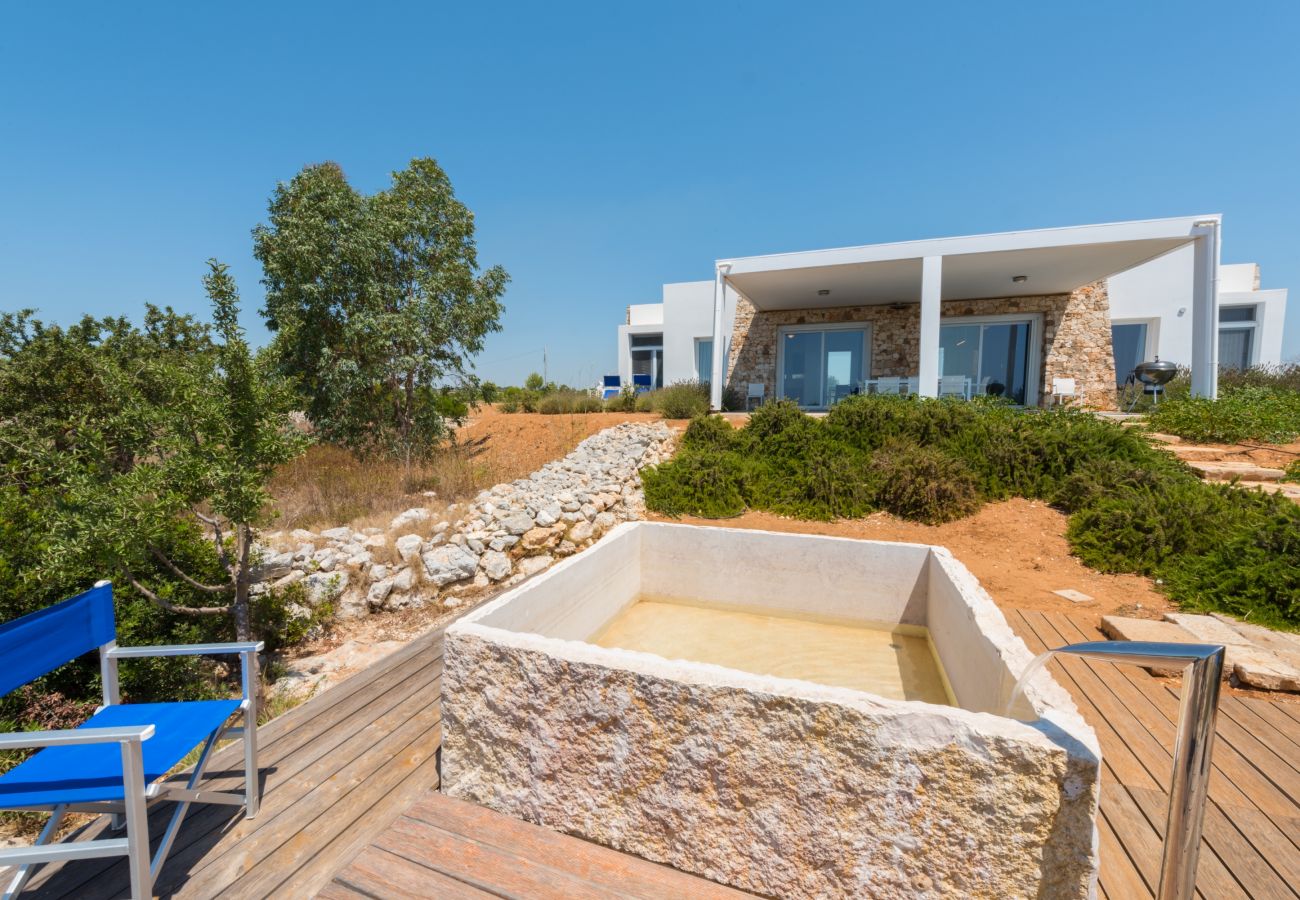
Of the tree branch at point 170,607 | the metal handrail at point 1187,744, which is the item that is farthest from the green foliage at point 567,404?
the metal handrail at point 1187,744

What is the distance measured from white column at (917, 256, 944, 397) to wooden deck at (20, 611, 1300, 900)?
7.51 m

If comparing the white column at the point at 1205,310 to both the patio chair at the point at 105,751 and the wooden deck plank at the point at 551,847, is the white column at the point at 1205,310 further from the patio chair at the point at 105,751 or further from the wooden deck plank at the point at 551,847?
the patio chair at the point at 105,751

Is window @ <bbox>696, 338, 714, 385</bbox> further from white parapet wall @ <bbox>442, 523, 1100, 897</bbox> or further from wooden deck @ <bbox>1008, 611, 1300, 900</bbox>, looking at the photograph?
white parapet wall @ <bbox>442, 523, 1100, 897</bbox>

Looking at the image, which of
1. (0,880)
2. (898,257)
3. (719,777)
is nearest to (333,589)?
(0,880)

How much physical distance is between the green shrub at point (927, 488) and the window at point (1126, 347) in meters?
11.6

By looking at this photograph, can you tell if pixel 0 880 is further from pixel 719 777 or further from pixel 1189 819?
pixel 1189 819

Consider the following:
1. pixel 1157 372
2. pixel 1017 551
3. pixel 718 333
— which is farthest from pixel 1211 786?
pixel 1157 372

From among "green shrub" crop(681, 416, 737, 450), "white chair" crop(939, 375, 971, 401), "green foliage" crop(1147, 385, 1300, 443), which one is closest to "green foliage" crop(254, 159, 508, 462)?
"green shrub" crop(681, 416, 737, 450)

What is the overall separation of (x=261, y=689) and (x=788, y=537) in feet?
11.0

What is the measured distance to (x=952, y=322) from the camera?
507 inches

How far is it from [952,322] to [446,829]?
14.2m

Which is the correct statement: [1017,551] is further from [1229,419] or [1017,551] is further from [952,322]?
[952,322]

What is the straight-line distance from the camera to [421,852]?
1.65 meters

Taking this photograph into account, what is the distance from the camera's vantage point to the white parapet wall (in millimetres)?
1322
